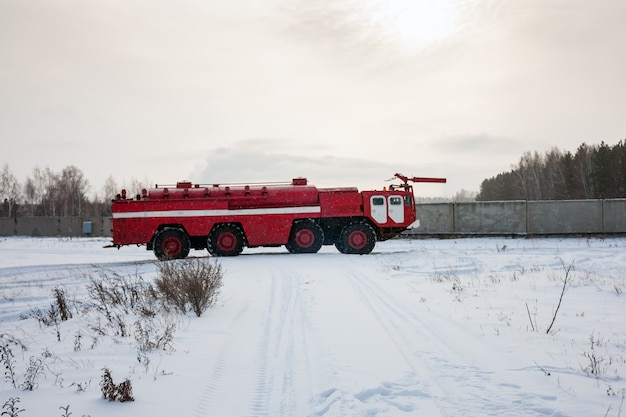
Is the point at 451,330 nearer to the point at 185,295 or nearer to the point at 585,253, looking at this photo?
the point at 185,295

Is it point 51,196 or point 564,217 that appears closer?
point 564,217

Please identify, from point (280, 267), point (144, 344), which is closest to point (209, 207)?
point (280, 267)

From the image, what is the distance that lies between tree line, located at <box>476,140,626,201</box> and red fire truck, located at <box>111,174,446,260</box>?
169 feet

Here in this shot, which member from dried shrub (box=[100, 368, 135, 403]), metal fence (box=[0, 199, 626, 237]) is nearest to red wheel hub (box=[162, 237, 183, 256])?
dried shrub (box=[100, 368, 135, 403])

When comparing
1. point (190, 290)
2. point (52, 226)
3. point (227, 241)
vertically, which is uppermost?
point (52, 226)

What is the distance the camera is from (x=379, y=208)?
64.8 feet

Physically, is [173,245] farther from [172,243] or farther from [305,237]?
[305,237]

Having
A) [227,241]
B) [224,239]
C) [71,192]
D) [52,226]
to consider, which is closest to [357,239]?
[227,241]

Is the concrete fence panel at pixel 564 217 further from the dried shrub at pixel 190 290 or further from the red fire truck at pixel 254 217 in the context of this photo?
the dried shrub at pixel 190 290

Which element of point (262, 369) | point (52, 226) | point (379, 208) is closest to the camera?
point (262, 369)

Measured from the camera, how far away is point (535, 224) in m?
28.4

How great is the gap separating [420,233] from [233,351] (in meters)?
25.3

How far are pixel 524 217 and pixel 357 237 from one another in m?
14.4

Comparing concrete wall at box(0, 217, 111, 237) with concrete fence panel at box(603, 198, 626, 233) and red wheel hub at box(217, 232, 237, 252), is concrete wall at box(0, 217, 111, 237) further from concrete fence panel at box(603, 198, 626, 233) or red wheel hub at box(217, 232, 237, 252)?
concrete fence panel at box(603, 198, 626, 233)
